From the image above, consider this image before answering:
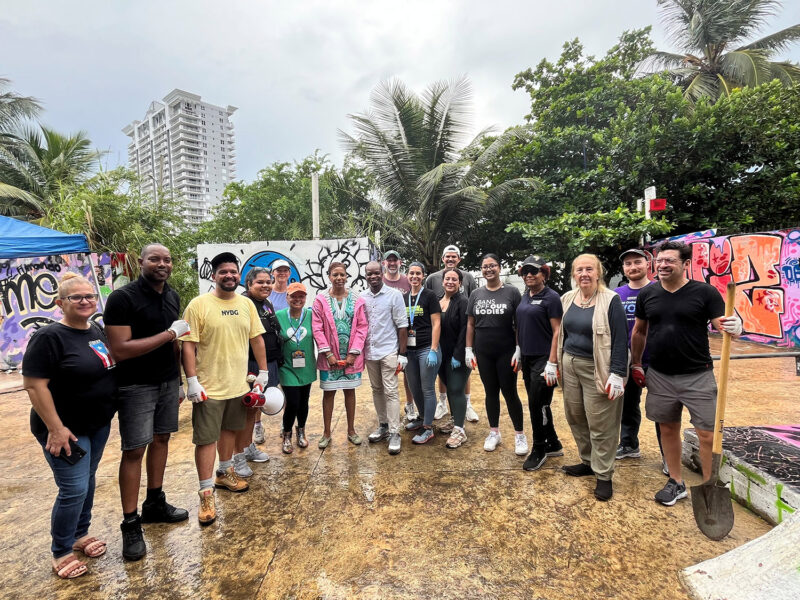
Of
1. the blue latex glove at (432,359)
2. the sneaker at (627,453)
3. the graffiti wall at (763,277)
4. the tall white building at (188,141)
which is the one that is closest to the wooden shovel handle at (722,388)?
the sneaker at (627,453)

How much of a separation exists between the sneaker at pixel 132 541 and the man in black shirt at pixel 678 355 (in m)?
3.46

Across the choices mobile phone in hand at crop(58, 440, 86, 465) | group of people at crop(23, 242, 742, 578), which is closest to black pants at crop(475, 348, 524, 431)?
group of people at crop(23, 242, 742, 578)

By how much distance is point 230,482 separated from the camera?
3133 mm

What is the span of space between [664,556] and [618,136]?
386 inches

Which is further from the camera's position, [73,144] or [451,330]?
[73,144]

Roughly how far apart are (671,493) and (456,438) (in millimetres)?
1758

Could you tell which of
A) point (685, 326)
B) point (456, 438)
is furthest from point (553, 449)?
point (685, 326)

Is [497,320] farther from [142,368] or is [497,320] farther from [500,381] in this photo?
[142,368]

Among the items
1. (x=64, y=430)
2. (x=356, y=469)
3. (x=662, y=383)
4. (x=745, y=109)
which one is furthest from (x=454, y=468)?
(x=745, y=109)

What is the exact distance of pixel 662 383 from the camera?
2.80 m

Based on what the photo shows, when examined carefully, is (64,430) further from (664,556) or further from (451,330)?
(664,556)

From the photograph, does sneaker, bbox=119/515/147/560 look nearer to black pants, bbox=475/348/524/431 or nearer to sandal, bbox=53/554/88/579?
sandal, bbox=53/554/88/579

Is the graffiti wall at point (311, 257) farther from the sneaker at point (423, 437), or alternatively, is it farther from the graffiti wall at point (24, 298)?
the sneaker at point (423, 437)

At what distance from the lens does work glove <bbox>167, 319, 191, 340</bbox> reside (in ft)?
8.33
